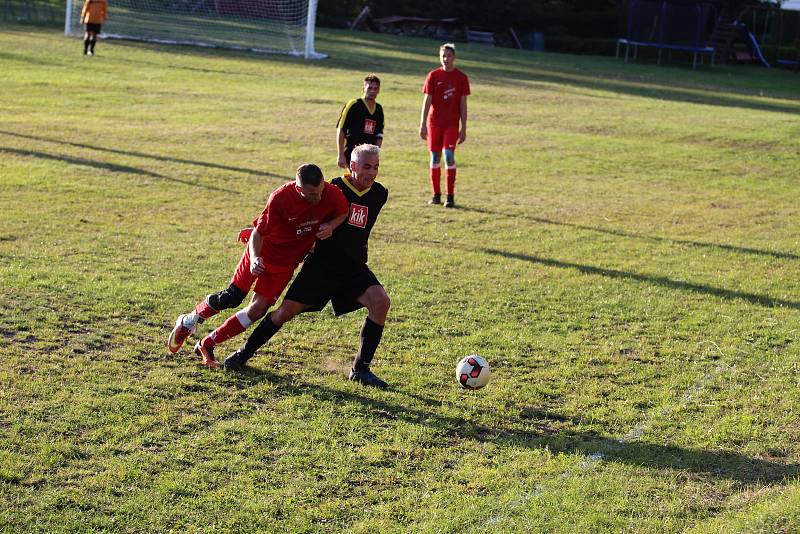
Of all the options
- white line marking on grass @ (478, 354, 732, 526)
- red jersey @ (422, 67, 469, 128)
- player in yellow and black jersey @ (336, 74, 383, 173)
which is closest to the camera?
white line marking on grass @ (478, 354, 732, 526)

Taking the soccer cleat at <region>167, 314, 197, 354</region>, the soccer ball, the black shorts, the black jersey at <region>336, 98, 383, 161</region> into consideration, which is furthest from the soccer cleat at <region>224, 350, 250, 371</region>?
the black jersey at <region>336, 98, 383, 161</region>

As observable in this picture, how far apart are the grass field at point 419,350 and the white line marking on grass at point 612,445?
0.07 ft

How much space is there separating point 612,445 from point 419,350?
6.89 ft

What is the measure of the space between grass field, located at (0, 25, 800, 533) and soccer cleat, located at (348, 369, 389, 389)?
0.14 m

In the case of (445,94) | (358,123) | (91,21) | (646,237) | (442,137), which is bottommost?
(646,237)

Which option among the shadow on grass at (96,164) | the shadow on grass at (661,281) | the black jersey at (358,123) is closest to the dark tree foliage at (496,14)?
the shadow on grass at (96,164)

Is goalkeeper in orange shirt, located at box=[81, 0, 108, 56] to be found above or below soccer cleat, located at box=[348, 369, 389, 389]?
above

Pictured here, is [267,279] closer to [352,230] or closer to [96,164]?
[352,230]

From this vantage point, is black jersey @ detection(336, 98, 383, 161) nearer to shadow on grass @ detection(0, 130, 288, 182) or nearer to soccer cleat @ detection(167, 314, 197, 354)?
shadow on grass @ detection(0, 130, 288, 182)

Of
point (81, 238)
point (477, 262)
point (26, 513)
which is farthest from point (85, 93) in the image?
point (26, 513)

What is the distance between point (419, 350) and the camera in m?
7.91

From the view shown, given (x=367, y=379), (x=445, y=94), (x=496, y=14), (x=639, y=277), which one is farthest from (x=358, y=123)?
(x=496, y=14)

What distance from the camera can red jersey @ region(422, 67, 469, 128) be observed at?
43.8 feet

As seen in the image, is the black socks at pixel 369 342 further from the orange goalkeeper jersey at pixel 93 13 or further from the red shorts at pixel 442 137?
the orange goalkeeper jersey at pixel 93 13
